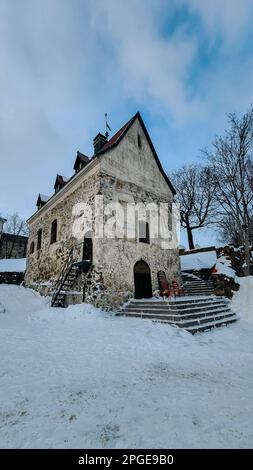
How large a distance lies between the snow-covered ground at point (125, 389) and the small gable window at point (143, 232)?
5.83 meters

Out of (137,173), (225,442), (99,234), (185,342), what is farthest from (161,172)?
(225,442)

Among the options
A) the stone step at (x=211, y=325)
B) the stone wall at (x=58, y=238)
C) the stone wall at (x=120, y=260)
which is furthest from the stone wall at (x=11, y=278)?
the stone step at (x=211, y=325)

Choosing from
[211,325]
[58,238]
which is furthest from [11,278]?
[211,325]

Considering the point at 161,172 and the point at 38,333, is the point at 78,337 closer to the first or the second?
the point at 38,333

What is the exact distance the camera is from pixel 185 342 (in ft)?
18.6

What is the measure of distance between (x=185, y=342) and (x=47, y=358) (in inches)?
133

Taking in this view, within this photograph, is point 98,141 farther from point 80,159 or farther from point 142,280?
point 142,280

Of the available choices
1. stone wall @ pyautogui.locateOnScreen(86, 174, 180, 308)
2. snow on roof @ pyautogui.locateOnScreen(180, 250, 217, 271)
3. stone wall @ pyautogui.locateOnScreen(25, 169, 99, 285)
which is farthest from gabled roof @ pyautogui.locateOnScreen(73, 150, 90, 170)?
snow on roof @ pyautogui.locateOnScreen(180, 250, 217, 271)

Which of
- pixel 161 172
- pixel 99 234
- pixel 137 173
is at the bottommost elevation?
pixel 99 234

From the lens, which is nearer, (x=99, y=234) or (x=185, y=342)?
(x=185, y=342)

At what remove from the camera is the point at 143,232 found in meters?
11.8

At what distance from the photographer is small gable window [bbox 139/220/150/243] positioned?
11641mm

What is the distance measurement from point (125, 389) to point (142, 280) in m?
8.05
